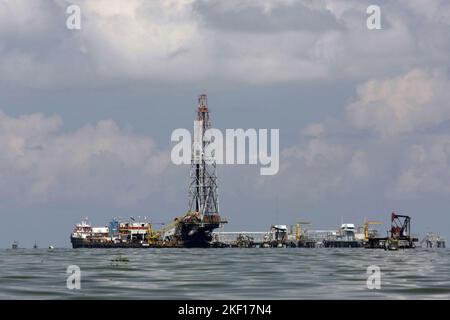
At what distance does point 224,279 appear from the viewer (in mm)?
83375

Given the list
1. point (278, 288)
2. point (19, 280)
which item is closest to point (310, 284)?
point (278, 288)

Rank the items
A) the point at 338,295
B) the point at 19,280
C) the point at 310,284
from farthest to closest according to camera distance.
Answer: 1. the point at 19,280
2. the point at 310,284
3. the point at 338,295

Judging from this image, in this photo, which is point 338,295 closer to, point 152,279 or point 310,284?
point 310,284

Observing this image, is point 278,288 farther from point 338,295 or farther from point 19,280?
point 19,280
